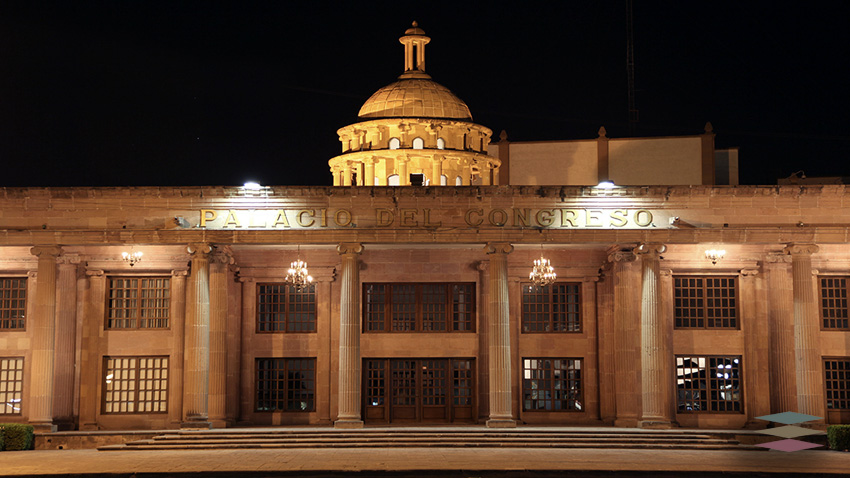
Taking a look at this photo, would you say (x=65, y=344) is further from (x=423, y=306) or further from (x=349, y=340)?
(x=423, y=306)

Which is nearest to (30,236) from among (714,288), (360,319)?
(360,319)

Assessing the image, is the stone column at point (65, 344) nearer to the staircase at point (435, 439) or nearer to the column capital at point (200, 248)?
the column capital at point (200, 248)

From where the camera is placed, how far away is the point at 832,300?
135ft

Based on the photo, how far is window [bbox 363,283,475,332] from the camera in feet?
139

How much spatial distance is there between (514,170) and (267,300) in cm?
1949

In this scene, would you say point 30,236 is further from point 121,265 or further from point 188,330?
point 188,330

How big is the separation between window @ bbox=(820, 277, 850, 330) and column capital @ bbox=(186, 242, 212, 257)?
23.0 metres

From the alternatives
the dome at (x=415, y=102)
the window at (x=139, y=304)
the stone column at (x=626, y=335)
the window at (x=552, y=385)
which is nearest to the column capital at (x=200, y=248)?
the window at (x=139, y=304)

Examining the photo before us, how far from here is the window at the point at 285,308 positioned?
42.3m

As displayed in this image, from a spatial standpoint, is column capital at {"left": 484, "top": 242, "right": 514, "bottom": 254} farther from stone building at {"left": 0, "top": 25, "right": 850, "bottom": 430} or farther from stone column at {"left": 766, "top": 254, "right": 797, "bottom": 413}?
stone column at {"left": 766, "top": 254, "right": 797, "bottom": 413}

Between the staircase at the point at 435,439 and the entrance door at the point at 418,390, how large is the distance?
4788 mm

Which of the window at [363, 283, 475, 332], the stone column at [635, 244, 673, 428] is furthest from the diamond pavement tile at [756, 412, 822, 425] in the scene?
the window at [363, 283, 475, 332]

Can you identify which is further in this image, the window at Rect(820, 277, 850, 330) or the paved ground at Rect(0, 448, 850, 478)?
the window at Rect(820, 277, 850, 330)

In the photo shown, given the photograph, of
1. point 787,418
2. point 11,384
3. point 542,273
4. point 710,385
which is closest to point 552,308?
point 542,273
